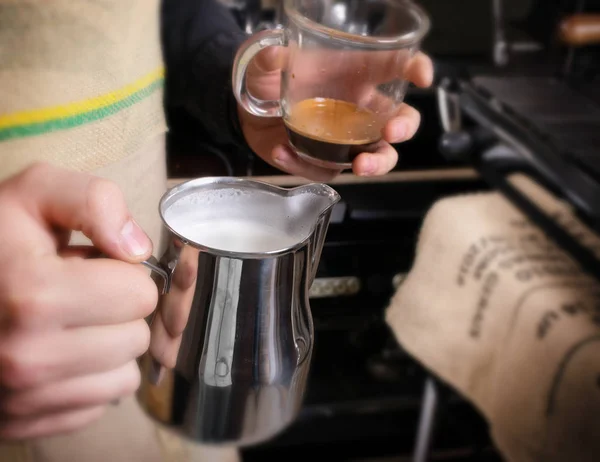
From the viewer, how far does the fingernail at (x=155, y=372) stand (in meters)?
0.22

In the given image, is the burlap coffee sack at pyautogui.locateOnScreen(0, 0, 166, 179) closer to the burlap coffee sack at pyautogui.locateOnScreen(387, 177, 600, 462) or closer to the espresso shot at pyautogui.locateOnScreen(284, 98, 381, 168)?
the espresso shot at pyautogui.locateOnScreen(284, 98, 381, 168)

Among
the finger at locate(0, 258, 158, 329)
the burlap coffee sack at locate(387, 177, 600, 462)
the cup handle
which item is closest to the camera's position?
the finger at locate(0, 258, 158, 329)

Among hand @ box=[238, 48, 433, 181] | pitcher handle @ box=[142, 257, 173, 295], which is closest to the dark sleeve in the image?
hand @ box=[238, 48, 433, 181]

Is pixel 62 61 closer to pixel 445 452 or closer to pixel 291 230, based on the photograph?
pixel 291 230

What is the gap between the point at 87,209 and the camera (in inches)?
6.6

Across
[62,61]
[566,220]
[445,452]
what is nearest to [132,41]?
[62,61]

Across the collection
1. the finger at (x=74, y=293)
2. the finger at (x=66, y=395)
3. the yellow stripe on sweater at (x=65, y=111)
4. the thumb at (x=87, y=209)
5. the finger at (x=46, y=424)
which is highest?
the yellow stripe on sweater at (x=65, y=111)

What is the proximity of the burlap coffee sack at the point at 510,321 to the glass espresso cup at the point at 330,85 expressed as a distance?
0.18 metres

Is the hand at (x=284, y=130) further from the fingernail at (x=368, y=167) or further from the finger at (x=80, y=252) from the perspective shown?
the finger at (x=80, y=252)

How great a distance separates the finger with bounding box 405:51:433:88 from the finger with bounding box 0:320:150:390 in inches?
6.8

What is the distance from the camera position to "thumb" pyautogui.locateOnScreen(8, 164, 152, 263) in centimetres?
17

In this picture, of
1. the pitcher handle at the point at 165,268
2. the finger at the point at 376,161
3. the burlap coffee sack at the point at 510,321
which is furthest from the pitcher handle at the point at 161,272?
the burlap coffee sack at the point at 510,321

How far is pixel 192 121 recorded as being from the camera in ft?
1.03

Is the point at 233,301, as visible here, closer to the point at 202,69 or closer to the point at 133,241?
the point at 133,241
